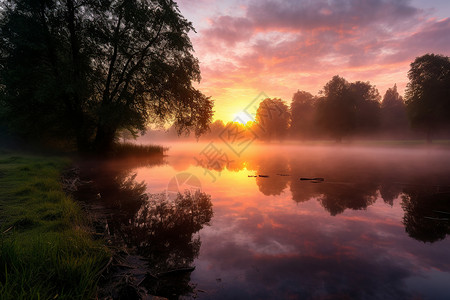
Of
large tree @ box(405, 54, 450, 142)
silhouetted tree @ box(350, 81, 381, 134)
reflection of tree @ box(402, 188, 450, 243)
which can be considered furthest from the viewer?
silhouetted tree @ box(350, 81, 381, 134)

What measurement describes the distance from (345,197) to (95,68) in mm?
23057

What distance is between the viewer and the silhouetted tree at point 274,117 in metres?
75.2

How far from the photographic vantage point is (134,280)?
3311mm

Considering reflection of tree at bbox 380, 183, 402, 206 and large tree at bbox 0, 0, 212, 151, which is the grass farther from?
large tree at bbox 0, 0, 212, 151

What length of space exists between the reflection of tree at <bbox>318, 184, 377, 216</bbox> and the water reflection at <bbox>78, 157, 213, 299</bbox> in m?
4.90

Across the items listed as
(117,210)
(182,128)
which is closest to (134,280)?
(117,210)

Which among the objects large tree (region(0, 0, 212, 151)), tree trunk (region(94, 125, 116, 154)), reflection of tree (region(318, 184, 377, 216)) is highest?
large tree (region(0, 0, 212, 151))

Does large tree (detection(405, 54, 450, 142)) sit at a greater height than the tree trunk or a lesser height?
greater

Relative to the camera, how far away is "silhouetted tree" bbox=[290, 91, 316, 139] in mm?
73250

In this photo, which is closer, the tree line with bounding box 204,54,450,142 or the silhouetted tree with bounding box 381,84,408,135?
the tree line with bounding box 204,54,450,142

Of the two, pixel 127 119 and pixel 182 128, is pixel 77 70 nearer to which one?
pixel 127 119

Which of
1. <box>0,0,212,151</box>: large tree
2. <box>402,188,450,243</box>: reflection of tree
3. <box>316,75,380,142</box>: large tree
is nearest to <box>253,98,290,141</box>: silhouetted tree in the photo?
<box>316,75,380,142</box>: large tree

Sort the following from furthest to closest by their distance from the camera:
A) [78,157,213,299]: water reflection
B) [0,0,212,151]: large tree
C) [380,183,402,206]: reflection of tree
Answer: [0,0,212,151]: large tree
[380,183,402,206]: reflection of tree
[78,157,213,299]: water reflection

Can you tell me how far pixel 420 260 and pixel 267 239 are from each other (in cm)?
330
